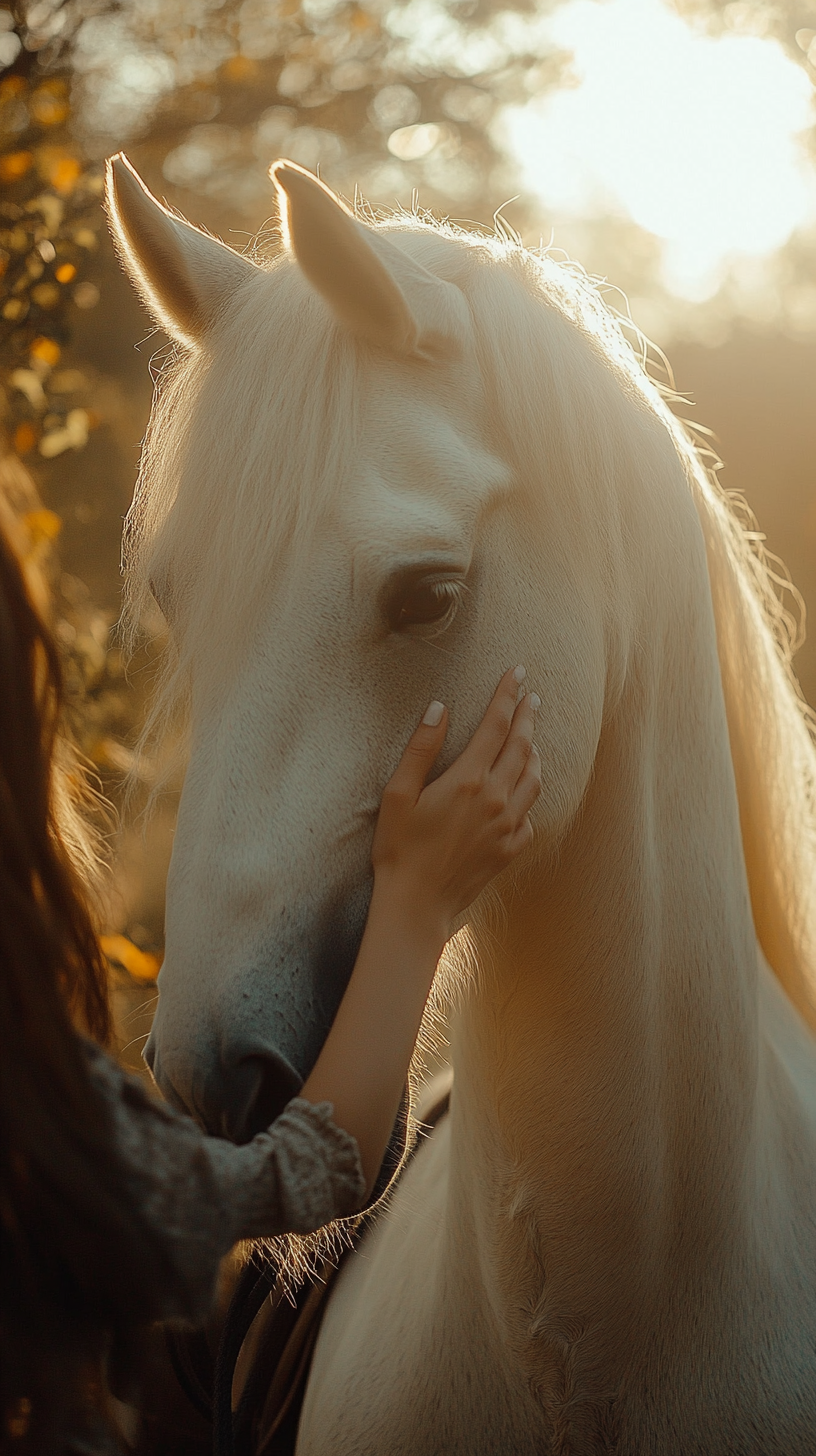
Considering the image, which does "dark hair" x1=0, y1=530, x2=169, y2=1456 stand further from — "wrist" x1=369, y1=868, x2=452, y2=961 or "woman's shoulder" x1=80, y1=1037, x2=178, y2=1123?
"wrist" x1=369, y1=868, x2=452, y2=961

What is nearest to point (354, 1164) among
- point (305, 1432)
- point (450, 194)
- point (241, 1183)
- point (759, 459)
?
point (241, 1183)

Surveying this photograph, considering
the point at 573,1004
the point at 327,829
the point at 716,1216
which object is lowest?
the point at 716,1216

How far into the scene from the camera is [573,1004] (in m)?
0.99

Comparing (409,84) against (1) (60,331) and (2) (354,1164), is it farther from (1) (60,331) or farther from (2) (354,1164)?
(2) (354,1164)

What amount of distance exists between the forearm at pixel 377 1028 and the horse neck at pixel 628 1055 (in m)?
0.22

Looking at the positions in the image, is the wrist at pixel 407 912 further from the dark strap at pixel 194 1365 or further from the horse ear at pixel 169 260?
the dark strap at pixel 194 1365

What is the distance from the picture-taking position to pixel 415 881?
0.87m

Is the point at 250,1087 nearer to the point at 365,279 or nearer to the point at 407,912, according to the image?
the point at 407,912

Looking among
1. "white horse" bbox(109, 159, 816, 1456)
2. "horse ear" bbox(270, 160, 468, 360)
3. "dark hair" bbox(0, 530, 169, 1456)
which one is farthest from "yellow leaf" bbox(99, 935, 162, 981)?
"horse ear" bbox(270, 160, 468, 360)

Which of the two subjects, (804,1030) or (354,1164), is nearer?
(354,1164)

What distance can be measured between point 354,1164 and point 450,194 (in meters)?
4.49

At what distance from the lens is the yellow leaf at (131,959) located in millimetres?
2416

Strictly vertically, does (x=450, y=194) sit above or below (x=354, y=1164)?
above

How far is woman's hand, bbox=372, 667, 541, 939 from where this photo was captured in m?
0.87
